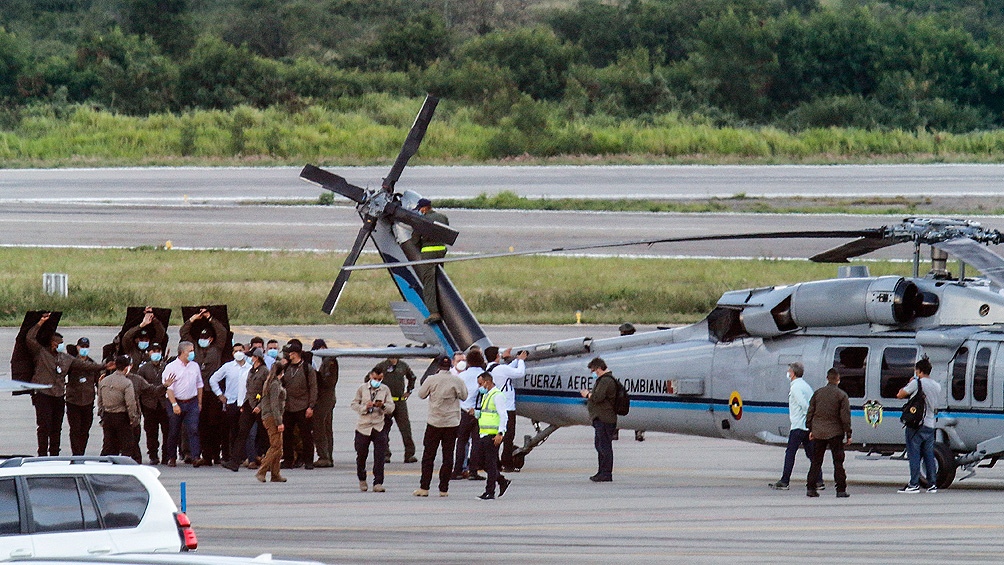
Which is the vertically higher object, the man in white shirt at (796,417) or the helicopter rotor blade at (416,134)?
the helicopter rotor blade at (416,134)

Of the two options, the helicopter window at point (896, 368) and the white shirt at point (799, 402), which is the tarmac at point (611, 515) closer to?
the white shirt at point (799, 402)

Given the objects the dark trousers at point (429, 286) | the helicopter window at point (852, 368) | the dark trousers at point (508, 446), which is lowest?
the dark trousers at point (508, 446)

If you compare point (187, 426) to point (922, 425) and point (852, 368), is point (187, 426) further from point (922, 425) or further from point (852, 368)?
point (922, 425)

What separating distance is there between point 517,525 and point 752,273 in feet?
83.1

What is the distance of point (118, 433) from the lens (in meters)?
17.5

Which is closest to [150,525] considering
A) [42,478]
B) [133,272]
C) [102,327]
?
[42,478]

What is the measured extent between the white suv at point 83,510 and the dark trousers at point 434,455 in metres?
6.39

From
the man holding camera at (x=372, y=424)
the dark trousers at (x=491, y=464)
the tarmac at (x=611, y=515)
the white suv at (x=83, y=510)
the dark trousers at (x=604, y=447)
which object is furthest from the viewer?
the dark trousers at (x=604, y=447)

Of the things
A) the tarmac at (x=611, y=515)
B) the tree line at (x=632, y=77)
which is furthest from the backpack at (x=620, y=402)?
the tree line at (x=632, y=77)

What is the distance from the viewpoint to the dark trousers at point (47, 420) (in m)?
18.1

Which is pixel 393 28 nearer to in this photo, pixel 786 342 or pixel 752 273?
pixel 752 273

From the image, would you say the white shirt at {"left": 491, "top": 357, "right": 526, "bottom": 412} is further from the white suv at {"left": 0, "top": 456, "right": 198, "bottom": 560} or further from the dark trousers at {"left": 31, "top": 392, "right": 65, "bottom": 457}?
the white suv at {"left": 0, "top": 456, "right": 198, "bottom": 560}

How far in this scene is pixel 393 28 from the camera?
73.3 m

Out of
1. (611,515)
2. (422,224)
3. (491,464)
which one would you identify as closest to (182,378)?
(422,224)
